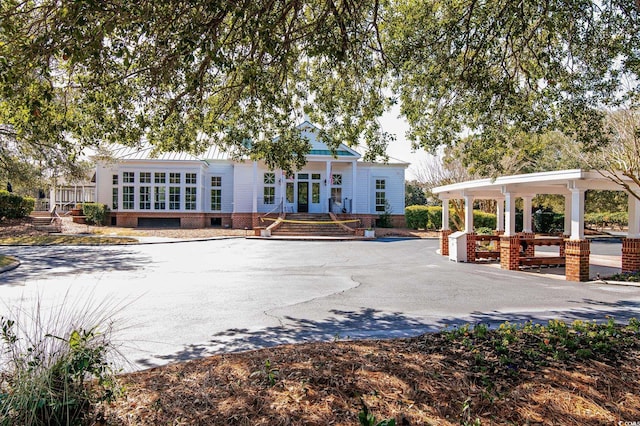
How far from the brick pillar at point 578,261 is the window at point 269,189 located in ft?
69.6

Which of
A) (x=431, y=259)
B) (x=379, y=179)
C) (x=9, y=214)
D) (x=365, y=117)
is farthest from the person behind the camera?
(x=379, y=179)

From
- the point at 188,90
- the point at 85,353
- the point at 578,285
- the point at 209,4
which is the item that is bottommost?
the point at 578,285

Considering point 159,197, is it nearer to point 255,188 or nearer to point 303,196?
point 255,188

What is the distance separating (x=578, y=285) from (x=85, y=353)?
1054 centimetres

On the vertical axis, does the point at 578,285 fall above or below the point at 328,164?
below

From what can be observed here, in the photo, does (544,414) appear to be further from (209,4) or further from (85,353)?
(209,4)

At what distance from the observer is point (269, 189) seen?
29203mm

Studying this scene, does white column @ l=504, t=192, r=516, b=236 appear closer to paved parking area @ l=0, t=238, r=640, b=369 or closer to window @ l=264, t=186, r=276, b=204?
paved parking area @ l=0, t=238, r=640, b=369

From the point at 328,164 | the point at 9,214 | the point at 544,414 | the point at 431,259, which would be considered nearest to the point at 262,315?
the point at 544,414

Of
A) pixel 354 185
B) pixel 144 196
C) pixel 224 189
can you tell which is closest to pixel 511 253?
pixel 354 185

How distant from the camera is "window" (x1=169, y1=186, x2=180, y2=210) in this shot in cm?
2859

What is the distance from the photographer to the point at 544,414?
282 centimetres

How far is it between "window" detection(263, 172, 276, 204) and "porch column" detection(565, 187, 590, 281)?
21117mm

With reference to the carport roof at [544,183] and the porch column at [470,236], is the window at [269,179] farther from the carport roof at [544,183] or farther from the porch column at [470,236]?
the porch column at [470,236]
